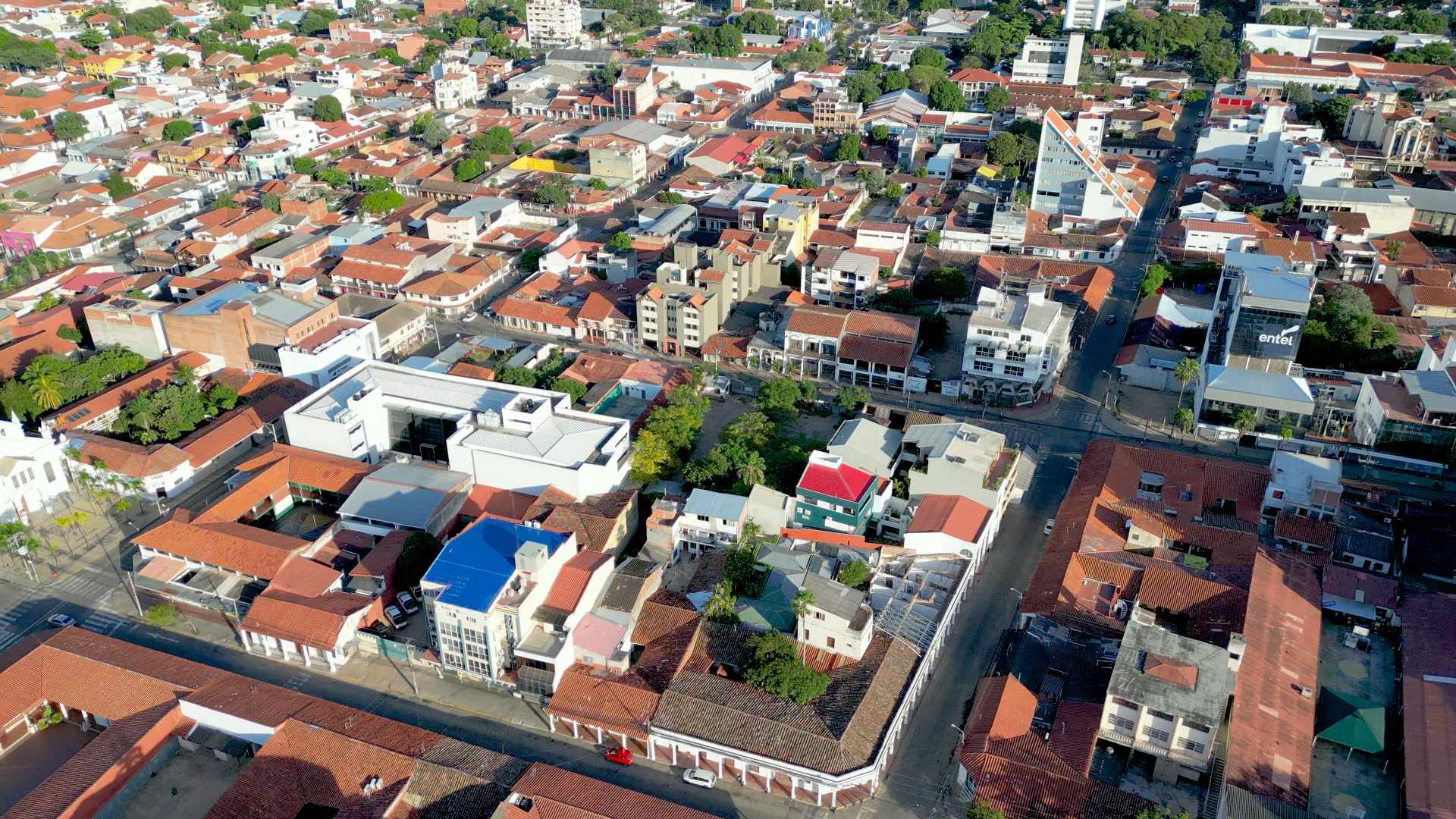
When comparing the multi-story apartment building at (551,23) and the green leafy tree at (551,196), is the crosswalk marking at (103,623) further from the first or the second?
the multi-story apartment building at (551,23)

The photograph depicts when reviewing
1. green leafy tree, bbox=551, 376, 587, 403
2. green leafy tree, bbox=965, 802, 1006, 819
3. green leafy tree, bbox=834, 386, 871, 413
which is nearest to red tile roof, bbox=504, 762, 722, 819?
green leafy tree, bbox=965, 802, 1006, 819

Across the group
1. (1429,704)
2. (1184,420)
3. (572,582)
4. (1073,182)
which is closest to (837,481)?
(572,582)

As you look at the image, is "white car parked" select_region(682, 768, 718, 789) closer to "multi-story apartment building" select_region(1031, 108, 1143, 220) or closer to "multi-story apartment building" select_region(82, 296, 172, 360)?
"multi-story apartment building" select_region(82, 296, 172, 360)

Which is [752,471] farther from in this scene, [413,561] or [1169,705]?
[1169,705]

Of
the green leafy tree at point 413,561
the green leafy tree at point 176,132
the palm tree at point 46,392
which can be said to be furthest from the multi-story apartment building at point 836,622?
the green leafy tree at point 176,132

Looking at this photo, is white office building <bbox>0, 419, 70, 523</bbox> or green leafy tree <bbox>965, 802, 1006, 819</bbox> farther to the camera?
white office building <bbox>0, 419, 70, 523</bbox>

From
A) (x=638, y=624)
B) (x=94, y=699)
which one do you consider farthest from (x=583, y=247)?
(x=94, y=699)

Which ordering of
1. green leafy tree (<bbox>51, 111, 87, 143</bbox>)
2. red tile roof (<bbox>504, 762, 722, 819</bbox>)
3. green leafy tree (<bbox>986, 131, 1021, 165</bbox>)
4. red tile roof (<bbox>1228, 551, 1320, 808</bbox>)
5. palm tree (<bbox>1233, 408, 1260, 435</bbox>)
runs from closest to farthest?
red tile roof (<bbox>504, 762, 722, 819</bbox>)
red tile roof (<bbox>1228, 551, 1320, 808</bbox>)
palm tree (<bbox>1233, 408, 1260, 435</bbox>)
green leafy tree (<bbox>986, 131, 1021, 165</bbox>)
green leafy tree (<bbox>51, 111, 87, 143</bbox>)
